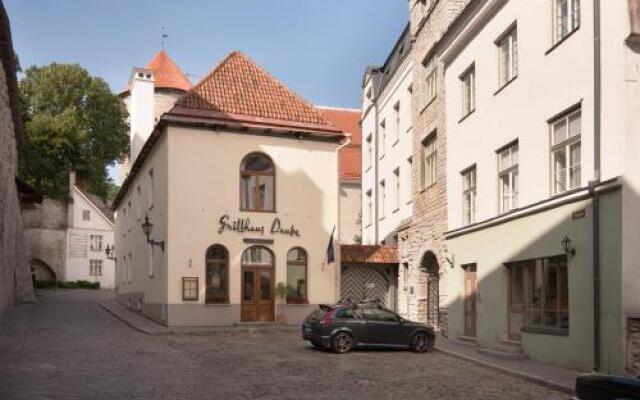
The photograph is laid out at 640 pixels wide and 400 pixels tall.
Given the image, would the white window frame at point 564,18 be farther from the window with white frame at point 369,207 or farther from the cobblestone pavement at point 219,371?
the window with white frame at point 369,207

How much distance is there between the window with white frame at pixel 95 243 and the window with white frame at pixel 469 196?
52.4 meters

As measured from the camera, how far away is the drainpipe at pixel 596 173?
1454cm

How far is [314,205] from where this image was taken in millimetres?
29391

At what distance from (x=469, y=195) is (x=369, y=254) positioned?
913 cm

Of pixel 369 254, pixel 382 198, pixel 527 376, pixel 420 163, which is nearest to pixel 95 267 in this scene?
pixel 382 198

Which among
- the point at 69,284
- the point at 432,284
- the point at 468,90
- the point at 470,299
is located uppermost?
the point at 468,90

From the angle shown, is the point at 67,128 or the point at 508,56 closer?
the point at 508,56

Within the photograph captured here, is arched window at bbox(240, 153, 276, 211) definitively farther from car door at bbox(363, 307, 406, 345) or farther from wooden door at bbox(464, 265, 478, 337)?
car door at bbox(363, 307, 406, 345)

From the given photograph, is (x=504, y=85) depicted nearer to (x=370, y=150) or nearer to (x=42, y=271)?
(x=370, y=150)

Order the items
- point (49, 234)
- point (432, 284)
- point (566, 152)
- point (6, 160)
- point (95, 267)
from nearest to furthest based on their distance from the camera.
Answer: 1. point (566, 152)
2. point (6, 160)
3. point (432, 284)
4. point (49, 234)
5. point (95, 267)

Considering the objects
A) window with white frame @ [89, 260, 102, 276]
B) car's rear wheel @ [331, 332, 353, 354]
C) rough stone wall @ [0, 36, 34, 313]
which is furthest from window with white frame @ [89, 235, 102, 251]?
car's rear wheel @ [331, 332, 353, 354]

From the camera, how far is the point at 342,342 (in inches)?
772

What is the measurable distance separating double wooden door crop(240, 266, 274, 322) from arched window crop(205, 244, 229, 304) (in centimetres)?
73

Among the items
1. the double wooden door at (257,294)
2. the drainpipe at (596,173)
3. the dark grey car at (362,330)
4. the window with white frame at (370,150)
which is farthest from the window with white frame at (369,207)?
the drainpipe at (596,173)
